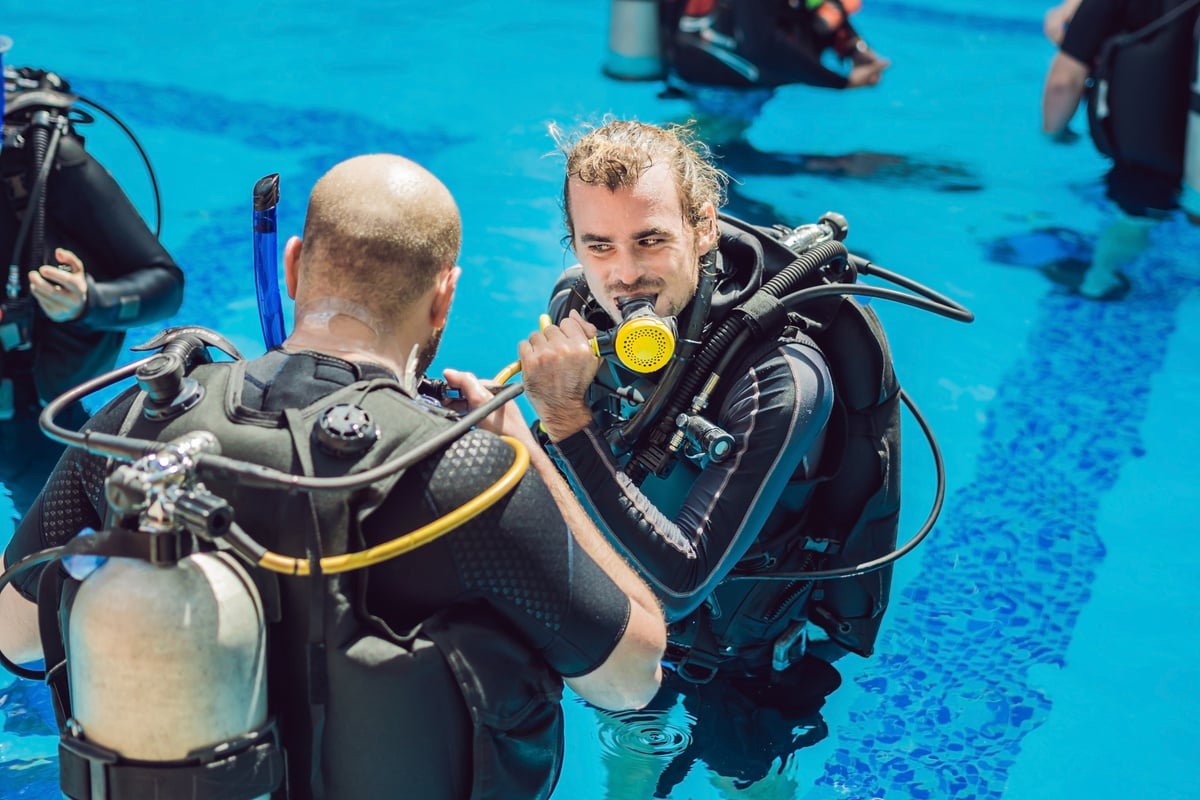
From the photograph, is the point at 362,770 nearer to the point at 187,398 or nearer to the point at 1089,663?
the point at 187,398

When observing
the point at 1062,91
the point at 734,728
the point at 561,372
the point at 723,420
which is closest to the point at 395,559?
the point at 561,372

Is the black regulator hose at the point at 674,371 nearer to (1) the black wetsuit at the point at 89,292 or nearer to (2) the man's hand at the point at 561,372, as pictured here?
(2) the man's hand at the point at 561,372

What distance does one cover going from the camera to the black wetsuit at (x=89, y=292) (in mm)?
3164

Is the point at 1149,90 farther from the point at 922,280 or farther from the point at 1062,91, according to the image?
the point at 922,280

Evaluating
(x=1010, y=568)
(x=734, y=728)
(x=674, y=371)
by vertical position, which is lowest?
(x=1010, y=568)

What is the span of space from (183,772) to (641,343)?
1.10 meters

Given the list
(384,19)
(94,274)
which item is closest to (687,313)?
(94,274)

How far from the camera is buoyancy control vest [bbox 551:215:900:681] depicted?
2.41 meters

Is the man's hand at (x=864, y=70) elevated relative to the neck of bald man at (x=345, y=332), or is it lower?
lower

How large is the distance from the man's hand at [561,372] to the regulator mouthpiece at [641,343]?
0.21 feet

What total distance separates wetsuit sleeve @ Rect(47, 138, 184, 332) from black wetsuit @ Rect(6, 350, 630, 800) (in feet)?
5.77

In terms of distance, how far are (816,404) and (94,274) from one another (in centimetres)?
214

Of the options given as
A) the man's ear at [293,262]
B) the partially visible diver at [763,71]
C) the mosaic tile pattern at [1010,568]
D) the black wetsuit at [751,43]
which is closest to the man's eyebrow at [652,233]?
the man's ear at [293,262]

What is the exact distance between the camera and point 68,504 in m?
1.66
